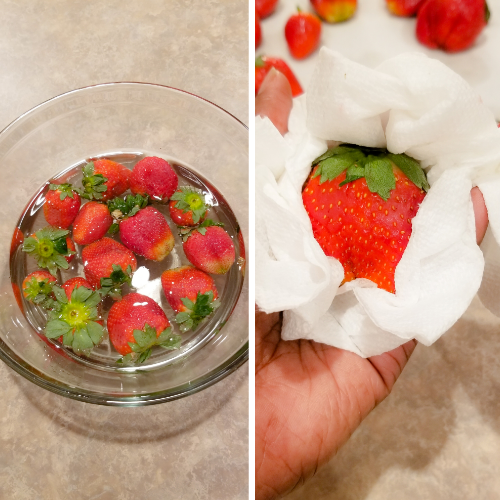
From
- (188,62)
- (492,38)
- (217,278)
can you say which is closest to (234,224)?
(217,278)

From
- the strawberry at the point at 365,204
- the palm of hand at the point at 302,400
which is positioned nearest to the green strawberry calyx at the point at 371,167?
the strawberry at the point at 365,204

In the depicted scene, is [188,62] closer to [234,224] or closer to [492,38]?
[234,224]

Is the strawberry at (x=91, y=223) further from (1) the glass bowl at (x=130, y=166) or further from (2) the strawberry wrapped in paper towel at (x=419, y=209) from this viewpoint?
(2) the strawberry wrapped in paper towel at (x=419, y=209)

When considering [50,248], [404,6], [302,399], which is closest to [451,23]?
[404,6]

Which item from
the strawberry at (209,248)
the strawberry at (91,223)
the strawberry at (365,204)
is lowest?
the strawberry at (209,248)

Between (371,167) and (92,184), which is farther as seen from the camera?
(92,184)

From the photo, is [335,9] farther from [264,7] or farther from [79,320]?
[79,320]
